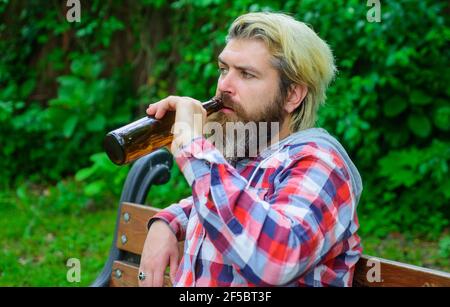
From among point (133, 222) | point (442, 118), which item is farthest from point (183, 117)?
point (442, 118)

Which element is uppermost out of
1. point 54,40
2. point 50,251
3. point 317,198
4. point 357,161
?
point 54,40

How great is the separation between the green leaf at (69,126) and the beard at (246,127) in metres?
4.77

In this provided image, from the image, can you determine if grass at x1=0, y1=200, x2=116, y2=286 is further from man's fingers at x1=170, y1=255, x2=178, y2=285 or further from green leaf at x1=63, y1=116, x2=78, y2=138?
man's fingers at x1=170, y1=255, x2=178, y2=285

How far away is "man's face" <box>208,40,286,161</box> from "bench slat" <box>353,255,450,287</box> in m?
0.51

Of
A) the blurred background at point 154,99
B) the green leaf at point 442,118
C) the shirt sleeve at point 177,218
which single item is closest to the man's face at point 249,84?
the shirt sleeve at point 177,218

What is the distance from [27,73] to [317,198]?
6.33 metres

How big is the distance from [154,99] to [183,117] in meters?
4.83

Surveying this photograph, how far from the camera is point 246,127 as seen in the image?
2062mm

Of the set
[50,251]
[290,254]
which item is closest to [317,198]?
[290,254]

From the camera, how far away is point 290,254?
165 cm

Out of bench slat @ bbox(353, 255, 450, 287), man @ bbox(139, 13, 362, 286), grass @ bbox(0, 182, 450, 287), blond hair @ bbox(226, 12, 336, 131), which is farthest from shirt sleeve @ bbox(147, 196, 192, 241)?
grass @ bbox(0, 182, 450, 287)
